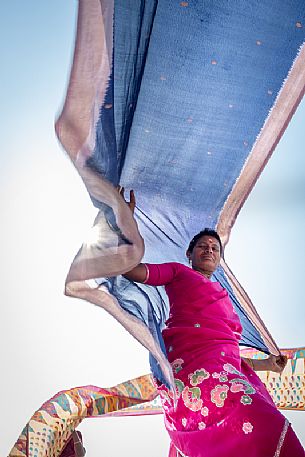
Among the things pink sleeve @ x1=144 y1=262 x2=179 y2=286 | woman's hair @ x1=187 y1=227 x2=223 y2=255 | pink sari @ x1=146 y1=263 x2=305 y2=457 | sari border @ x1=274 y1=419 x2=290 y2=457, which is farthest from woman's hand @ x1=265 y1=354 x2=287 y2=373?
sari border @ x1=274 y1=419 x2=290 y2=457

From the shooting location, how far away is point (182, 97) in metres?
1.33

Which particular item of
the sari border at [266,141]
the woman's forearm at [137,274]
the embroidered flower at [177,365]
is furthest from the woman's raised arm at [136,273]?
the sari border at [266,141]

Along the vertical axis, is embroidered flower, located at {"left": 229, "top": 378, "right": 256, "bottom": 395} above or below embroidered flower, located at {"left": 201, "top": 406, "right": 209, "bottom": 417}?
above

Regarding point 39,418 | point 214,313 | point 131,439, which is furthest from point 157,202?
point 131,439

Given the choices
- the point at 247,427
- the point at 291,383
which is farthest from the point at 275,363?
the point at 247,427

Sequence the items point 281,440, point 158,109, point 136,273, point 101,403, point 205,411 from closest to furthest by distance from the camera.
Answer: point 281,440
point 205,411
point 158,109
point 136,273
point 101,403

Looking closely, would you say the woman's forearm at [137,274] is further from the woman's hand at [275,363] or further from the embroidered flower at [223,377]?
the woman's hand at [275,363]

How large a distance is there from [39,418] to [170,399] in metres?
0.86

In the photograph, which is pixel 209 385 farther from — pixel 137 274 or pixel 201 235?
pixel 201 235

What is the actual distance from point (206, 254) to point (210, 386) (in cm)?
58

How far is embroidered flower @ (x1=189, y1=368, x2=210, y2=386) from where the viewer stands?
1.27 m

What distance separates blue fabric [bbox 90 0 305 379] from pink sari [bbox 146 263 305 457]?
0.25 feet

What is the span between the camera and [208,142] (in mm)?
1482

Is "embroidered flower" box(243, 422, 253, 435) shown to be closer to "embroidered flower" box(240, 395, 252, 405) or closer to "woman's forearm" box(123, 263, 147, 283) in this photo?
"embroidered flower" box(240, 395, 252, 405)
